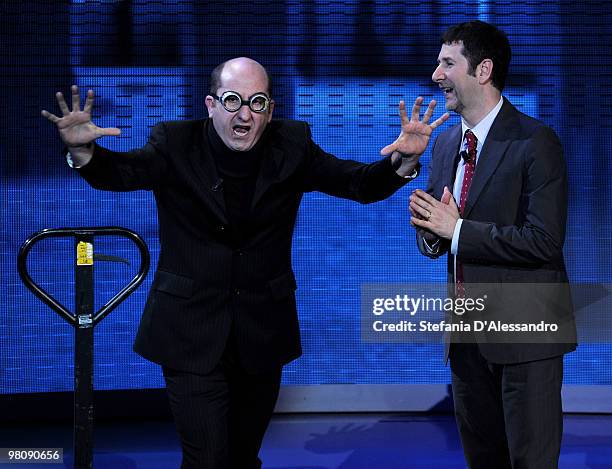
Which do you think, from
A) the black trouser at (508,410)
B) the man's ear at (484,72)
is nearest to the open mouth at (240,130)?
the man's ear at (484,72)

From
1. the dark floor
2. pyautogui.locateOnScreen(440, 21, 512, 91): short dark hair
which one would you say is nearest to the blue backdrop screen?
the dark floor

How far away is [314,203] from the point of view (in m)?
5.20

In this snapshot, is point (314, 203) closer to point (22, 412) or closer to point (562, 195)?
point (22, 412)

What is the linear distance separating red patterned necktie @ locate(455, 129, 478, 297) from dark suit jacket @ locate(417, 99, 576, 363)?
1.2 inches

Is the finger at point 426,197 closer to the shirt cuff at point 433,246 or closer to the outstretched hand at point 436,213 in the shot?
the outstretched hand at point 436,213

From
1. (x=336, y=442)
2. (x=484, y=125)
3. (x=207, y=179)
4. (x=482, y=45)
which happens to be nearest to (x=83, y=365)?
(x=207, y=179)

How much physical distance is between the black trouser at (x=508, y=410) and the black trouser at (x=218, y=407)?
0.61 metres

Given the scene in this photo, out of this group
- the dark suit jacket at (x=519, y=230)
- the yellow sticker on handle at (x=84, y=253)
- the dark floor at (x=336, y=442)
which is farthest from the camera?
the dark floor at (x=336, y=442)

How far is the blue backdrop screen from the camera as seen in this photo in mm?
5027

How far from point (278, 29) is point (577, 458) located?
2655 millimetres

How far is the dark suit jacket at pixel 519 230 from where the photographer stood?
9.36ft

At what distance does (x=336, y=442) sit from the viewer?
4.82m

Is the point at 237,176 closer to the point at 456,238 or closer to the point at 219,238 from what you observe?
the point at 219,238

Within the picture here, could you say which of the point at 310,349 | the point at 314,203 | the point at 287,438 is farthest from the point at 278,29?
the point at 287,438
